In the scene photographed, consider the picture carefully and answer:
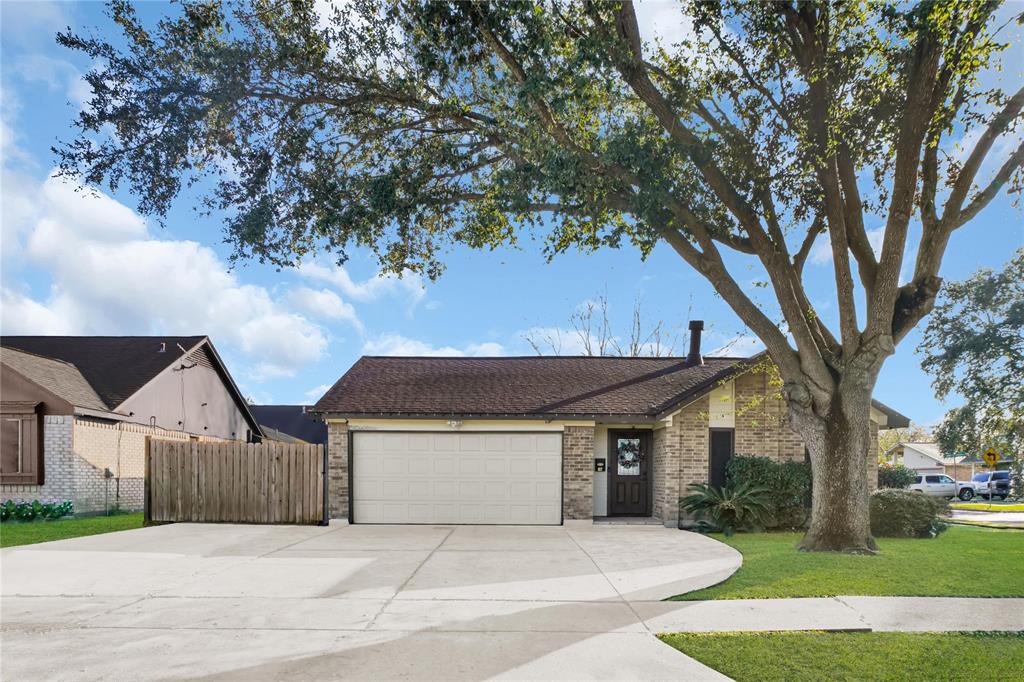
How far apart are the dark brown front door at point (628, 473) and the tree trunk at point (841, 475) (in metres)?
6.03

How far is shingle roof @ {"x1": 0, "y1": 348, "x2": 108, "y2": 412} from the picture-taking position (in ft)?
59.9

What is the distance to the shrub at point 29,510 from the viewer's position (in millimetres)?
17297

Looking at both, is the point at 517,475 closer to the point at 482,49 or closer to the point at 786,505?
the point at 786,505

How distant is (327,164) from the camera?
1348 cm

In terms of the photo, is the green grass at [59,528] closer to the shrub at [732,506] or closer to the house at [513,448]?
the house at [513,448]

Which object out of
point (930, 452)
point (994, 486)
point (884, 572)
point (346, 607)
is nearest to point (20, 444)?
point (346, 607)

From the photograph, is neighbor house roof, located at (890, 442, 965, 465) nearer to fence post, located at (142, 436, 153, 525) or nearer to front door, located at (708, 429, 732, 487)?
front door, located at (708, 429, 732, 487)

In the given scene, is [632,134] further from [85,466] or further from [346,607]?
[85,466]

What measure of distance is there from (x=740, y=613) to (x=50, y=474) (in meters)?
17.7

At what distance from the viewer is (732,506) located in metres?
15.2

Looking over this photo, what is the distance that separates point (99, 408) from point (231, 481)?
540cm

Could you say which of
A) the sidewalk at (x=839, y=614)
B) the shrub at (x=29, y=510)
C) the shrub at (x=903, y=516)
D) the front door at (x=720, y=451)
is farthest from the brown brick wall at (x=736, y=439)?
the shrub at (x=29, y=510)

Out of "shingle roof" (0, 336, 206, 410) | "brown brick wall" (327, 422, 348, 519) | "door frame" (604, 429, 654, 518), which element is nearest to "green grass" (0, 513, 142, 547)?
"shingle roof" (0, 336, 206, 410)

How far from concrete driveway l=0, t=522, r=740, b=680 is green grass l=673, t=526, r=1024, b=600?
57cm
